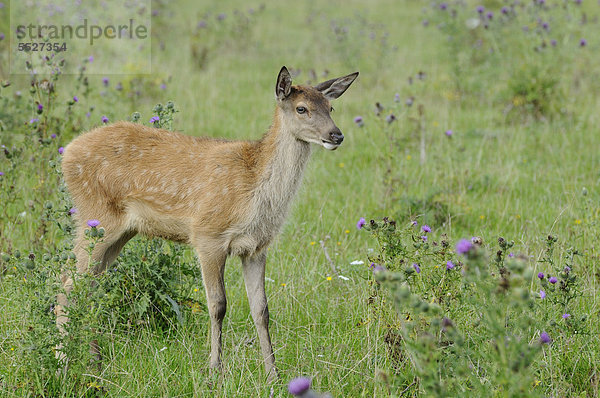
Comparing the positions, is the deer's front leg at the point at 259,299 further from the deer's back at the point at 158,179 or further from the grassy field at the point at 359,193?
the deer's back at the point at 158,179

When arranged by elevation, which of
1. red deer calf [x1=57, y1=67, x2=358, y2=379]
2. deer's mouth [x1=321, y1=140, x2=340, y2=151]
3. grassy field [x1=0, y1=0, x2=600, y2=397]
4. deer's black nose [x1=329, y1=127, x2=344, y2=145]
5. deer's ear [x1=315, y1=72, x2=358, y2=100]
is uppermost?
deer's ear [x1=315, y1=72, x2=358, y2=100]

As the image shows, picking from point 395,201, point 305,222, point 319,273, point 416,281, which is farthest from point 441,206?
point 416,281

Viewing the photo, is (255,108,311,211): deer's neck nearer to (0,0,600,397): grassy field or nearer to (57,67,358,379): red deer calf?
Answer: (57,67,358,379): red deer calf

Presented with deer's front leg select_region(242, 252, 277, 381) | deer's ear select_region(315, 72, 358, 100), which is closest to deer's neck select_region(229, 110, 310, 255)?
deer's front leg select_region(242, 252, 277, 381)

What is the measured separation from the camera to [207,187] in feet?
15.1

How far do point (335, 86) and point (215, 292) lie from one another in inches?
63.9

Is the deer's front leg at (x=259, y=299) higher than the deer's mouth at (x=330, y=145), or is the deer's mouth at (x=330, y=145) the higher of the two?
the deer's mouth at (x=330, y=145)

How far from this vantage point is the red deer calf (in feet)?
14.8

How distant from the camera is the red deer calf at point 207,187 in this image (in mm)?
4520

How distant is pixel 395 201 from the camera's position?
22.1ft

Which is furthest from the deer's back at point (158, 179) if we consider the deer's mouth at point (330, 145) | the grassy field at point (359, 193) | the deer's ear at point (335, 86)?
the deer's ear at point (335, 86)

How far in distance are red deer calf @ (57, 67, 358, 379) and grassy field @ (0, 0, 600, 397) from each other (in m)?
0.21

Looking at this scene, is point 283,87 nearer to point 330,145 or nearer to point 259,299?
point 330,145

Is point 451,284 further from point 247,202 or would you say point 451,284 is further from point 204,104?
point 204,104
